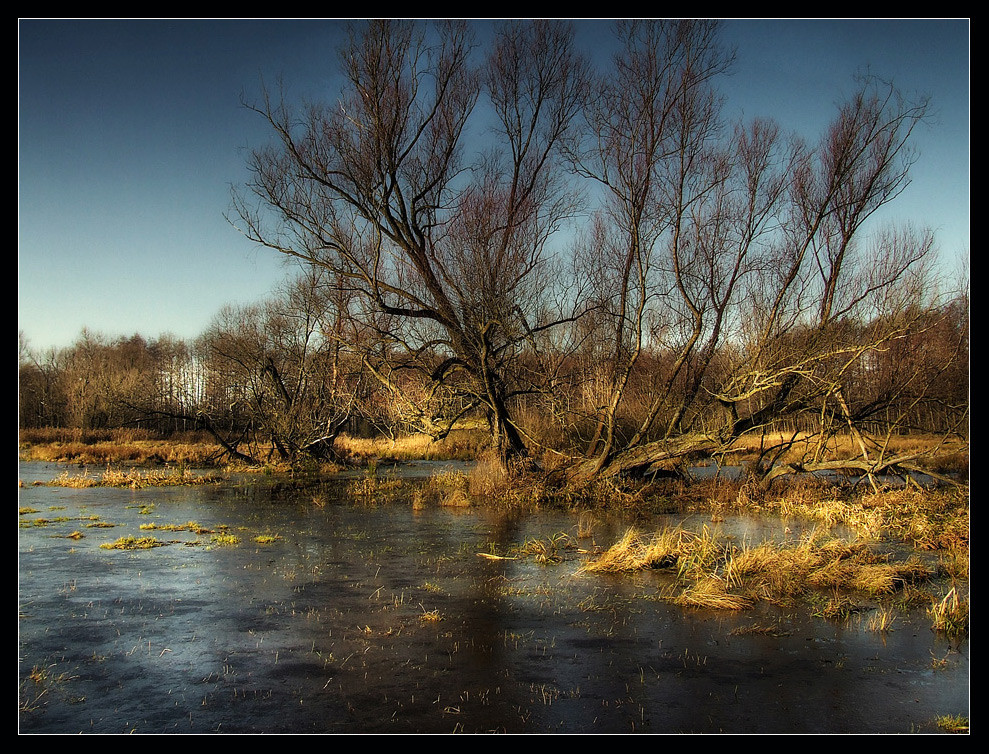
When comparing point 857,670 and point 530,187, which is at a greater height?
point 530,187

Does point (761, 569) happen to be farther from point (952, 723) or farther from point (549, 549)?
point (952, 723)

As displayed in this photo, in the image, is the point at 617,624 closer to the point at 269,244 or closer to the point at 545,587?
the point at 545,587

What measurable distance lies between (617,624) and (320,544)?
6.28 meters

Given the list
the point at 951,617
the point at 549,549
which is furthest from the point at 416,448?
the point at 951,617

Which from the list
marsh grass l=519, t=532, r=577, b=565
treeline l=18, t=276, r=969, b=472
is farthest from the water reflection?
treeline l=18, t=276, r=969, b=472

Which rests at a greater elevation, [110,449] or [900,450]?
[900,450]

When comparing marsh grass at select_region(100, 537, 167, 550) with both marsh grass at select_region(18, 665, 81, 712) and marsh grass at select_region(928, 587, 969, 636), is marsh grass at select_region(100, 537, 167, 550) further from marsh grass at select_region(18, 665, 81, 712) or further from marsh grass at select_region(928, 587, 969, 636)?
marsh grass at select_region(928, 587, 969, 636)

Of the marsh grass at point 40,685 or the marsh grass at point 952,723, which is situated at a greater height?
the marsh grass at point 40,685

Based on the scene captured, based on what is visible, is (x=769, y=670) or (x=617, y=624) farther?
(x=617, y=624)

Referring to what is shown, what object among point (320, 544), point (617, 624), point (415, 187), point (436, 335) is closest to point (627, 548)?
point (617, 624)

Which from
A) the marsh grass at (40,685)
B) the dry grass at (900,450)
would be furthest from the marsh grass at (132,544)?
the dry grass at (900,450)

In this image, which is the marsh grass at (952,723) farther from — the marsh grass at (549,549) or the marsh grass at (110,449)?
the marsh grass at (110,449)

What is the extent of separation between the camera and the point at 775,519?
15.1 m

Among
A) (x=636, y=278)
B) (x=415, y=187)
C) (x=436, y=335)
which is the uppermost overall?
(x=415, y=187)
